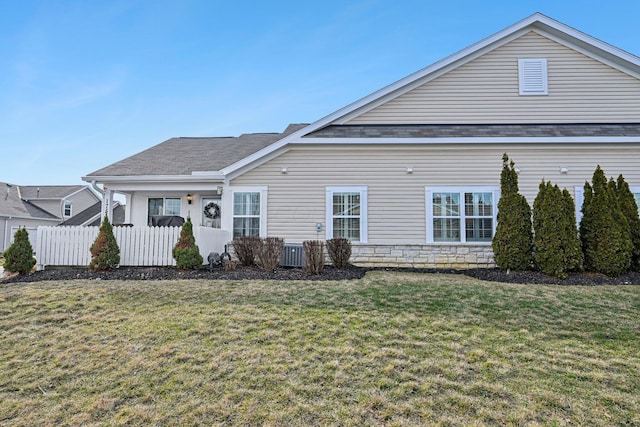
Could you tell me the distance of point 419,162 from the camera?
9.99 m

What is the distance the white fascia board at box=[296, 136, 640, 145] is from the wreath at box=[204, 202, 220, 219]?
3.77 m

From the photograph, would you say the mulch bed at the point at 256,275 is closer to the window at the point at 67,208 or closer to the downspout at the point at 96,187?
the downspout at the point at 96,187

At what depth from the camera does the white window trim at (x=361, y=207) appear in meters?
9.94

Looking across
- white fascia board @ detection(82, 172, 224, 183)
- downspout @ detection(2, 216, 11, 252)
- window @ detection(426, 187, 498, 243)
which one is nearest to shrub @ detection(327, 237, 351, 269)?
window @ detection(426, 187, 498, 243)

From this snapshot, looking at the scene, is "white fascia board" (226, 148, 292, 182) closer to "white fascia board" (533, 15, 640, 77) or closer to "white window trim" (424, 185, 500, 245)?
"white window trim" (424, 185, 500, 245)

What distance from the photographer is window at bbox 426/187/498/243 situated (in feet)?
31.8

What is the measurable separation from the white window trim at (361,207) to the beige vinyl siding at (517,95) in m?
2.12

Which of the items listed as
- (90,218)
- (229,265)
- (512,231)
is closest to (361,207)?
(512,231)

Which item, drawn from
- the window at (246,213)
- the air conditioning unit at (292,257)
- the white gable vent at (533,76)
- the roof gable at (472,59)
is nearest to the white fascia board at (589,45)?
the roof gable at (472,59)

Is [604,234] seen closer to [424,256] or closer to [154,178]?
[424,256]

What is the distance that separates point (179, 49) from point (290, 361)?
46.9 ft

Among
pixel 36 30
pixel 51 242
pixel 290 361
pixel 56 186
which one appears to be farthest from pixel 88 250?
pixel 56 186

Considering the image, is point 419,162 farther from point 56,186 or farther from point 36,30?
point 56,186

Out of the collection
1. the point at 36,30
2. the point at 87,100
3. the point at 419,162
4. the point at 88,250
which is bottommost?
the point at 88,250
